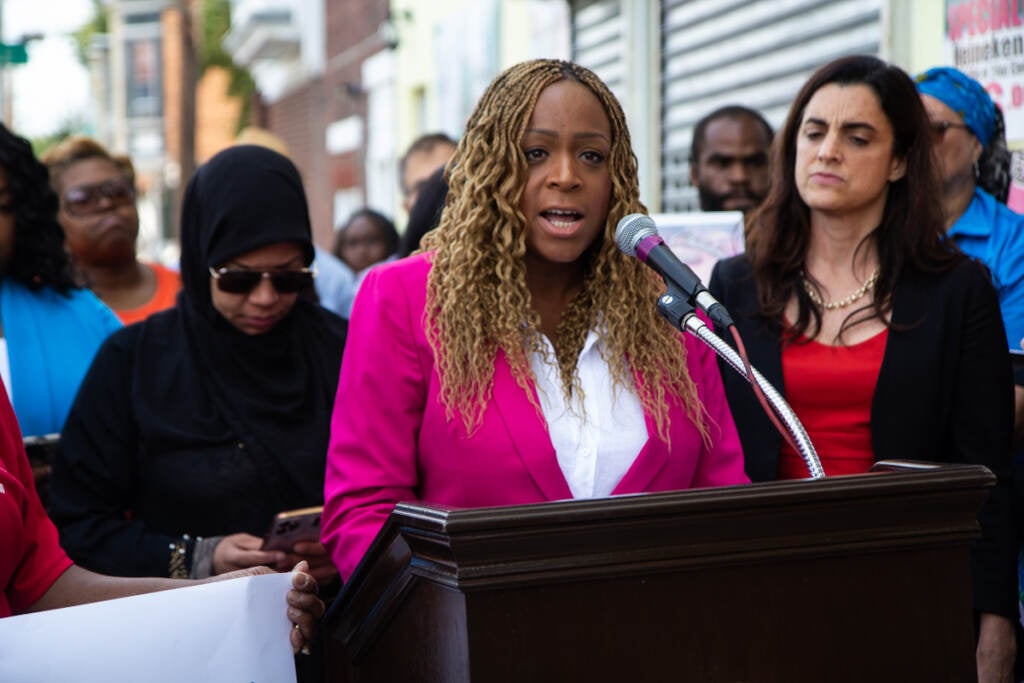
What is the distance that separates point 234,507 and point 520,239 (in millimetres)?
1160

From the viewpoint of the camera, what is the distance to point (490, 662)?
2072 millimetres

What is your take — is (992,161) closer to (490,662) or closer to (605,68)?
(490,662)

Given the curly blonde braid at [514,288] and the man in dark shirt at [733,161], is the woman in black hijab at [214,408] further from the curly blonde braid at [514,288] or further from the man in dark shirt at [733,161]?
the man in dark shirt at [733,161]

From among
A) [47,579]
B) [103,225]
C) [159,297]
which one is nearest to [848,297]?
[47,579]

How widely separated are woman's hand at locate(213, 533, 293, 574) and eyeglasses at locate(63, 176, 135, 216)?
265 cm

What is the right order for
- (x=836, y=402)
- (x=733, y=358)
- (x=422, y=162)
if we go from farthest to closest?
(x=422, y=162)
(x=836, y=402)
(x=733, y=358)

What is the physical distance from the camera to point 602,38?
10.6 meters

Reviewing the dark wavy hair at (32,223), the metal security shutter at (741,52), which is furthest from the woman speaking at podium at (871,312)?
the metal security shutter at (741,52)

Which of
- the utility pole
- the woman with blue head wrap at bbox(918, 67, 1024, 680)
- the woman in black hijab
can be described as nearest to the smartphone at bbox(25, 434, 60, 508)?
the woman in black hijab

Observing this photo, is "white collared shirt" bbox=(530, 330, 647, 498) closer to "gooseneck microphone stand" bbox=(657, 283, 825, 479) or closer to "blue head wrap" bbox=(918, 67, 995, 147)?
"gooseneck microphone stand" bbox=(657, 283, 825, 479)

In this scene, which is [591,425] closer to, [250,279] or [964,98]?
[250,279]

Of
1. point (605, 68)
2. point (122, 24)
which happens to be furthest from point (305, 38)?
point (122, 24)

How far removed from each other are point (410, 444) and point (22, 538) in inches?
30.2

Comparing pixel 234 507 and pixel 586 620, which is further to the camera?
pixel 234 507
